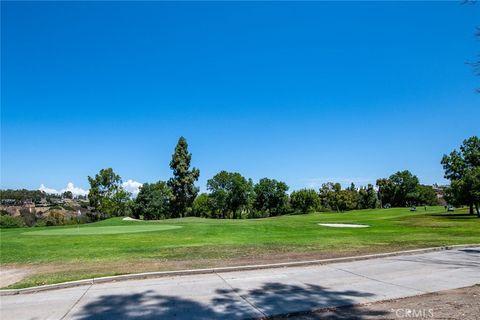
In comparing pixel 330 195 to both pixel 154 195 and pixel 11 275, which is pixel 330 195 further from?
pixel 11 275

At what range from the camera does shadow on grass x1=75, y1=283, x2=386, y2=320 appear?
6465 mm

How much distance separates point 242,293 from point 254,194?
3238 inches

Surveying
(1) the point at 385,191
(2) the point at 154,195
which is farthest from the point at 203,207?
(1) the point at 385,191

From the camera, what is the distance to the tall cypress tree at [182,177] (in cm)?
6544

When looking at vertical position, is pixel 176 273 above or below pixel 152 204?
below

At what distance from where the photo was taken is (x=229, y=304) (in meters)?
7.11

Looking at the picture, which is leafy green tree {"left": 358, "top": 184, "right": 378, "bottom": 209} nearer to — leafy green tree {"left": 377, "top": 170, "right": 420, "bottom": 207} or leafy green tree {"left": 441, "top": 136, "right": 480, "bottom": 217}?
leafy green tree {"left": 377, "top": 170, "right": 420, "bottom": 207}

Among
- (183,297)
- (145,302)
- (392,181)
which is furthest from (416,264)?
(392,181)

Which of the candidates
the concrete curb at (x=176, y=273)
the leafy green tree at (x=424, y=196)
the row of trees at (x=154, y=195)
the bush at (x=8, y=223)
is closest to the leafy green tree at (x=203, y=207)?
the row of trees at (x=154, y=195)

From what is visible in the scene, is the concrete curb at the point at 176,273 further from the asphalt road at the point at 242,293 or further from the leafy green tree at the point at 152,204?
the leafy green tree at the point at 152,204

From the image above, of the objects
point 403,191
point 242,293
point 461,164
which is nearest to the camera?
point 242,293

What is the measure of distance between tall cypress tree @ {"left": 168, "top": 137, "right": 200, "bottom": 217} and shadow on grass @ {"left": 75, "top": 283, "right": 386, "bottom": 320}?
190 feet

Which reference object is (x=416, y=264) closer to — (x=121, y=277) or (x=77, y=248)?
(x=121, y=277)

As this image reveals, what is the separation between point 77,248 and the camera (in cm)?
1580
